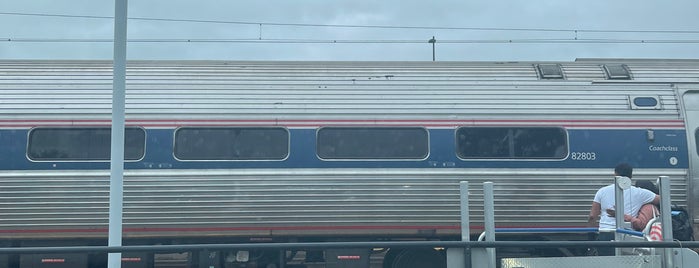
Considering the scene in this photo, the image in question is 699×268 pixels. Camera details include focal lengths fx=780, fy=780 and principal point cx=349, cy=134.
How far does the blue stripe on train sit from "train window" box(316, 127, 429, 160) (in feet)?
0.31

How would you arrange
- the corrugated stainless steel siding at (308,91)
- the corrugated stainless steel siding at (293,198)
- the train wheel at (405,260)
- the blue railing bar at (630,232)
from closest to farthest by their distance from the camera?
the blue railing bar at (630,232)
the train wheel at (405,260)
the corrugated stainless steel siding at (293,198)
the corrugated stainless steel siding at (308,91)

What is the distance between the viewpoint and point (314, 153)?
9.88 meters

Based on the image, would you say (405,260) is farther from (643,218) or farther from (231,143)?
(643,218)

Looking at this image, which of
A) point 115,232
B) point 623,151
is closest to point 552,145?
point 623,151

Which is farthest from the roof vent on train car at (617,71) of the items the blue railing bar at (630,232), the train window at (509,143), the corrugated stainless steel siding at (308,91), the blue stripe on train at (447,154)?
the blue railing bar at (630,232)

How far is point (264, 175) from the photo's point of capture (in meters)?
9.81

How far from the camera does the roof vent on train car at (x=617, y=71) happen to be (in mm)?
10508

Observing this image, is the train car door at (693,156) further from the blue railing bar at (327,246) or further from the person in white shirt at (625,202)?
the blue railing bar at (327,246)

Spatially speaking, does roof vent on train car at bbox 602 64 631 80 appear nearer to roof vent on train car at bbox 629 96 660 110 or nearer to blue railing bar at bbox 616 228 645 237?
roof vent on train car at bbox 629 96 660 110

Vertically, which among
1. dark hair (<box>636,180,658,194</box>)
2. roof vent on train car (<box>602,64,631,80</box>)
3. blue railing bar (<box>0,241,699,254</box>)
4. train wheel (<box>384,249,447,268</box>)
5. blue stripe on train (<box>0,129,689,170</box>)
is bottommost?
train wheel (<box>384,249,447,268</box>)

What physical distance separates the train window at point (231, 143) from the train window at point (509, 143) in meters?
2.31

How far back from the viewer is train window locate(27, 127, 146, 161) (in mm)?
9819

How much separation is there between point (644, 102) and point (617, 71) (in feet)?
2.06

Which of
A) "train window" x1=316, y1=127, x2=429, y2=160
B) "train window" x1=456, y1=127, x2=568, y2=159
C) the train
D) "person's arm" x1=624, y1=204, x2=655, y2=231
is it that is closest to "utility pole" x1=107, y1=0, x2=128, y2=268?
the train
